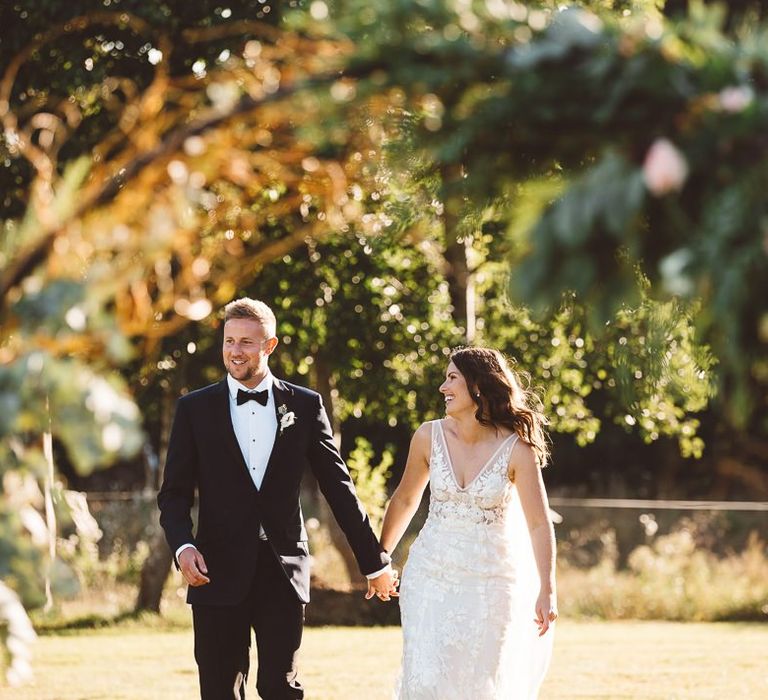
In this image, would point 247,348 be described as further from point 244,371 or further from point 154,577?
point 154,577

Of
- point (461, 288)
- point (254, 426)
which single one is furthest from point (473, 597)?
point (461, 288)

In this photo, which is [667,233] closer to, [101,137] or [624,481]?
[101,137]

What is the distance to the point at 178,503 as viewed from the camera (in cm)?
622

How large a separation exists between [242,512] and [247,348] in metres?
0.74

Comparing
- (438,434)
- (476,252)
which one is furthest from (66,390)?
(476,252)

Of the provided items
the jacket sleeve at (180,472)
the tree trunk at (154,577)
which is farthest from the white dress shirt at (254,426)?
the tree trunk at (154,577)

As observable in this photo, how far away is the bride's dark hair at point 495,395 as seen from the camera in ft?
22.0

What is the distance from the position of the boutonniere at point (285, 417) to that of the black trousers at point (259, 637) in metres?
0.55

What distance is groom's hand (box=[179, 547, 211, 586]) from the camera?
593 centimetres

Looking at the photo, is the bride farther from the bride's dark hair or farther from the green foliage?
the green foliage

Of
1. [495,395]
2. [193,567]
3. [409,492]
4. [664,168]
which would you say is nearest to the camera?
[664,168]

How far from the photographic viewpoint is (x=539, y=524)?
6.47 m

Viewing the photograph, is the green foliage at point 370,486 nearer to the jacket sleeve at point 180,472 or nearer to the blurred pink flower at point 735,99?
the jacket sleeve at point 180,472

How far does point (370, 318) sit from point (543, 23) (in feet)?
34.6
